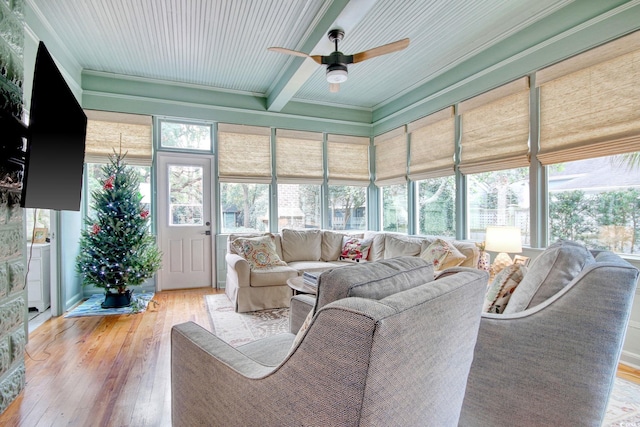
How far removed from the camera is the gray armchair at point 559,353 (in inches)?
50.0

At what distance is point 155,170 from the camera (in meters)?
4.80

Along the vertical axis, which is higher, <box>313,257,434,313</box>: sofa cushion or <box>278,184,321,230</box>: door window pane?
<box>278,184,321,230</box>: door window pane

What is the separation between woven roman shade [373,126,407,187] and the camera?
17.0 feet

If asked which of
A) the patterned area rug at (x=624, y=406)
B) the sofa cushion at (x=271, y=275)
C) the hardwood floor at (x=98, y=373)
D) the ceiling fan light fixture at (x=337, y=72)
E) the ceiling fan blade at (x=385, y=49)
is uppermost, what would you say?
the ceiling fan blade at (x=385, y=49)

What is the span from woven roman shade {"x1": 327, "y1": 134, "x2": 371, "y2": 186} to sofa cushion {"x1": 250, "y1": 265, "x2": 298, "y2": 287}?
7.27 ft

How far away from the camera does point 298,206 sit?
5.57 metres

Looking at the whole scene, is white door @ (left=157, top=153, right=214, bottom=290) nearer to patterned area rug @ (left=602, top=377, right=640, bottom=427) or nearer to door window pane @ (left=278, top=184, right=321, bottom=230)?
door window pane @ (left=278, top=184, right=321, bottom=230)

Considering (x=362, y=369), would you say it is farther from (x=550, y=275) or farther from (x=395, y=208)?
(x=395, y=208)

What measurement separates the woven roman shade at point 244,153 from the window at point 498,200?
3061 mm

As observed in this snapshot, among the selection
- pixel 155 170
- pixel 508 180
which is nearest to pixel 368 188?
pixel 508 180

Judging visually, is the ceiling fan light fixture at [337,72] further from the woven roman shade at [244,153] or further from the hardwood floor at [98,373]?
the hardwood floor at [98,373]

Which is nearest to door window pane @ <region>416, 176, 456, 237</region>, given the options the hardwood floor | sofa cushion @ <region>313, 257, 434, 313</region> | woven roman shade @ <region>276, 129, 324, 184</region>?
woven roman shade @ <region>276, 129, 324, 184</region>

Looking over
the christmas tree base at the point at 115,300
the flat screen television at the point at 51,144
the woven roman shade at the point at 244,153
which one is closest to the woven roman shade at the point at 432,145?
the woven roman shade at the point at 244,153

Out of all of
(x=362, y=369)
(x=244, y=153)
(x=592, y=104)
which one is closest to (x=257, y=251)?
(x=244, y=153)
